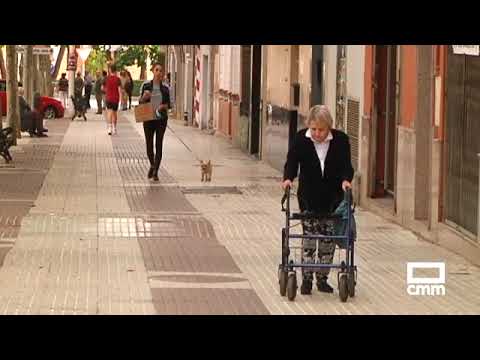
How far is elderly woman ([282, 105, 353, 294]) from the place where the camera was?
42.8ft

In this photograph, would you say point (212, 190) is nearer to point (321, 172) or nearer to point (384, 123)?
point (384, 123)

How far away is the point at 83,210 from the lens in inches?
777

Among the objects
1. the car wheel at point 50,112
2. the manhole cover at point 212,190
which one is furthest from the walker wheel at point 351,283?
the car wheel at point 50,112

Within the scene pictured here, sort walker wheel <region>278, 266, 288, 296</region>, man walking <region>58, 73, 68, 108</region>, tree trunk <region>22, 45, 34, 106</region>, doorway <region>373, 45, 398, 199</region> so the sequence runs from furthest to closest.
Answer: man walking <region>58, 73, 68, 108</region> → tree trunk <region>22, 45, 34, 106</region> → doorway <region>373, 45, 398, 199</region> → walker wheel <region>278, 266, 288, 296</region>

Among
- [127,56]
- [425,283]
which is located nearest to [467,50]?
[425,283]

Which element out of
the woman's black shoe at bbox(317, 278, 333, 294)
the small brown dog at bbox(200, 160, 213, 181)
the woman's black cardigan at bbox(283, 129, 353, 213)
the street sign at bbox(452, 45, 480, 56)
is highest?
the street sign at bbox(452, 45, 480, 56)

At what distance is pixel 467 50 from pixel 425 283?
2.59 m

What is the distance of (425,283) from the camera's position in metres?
13.9

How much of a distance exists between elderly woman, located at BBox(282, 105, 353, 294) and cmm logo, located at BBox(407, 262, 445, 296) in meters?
0.88

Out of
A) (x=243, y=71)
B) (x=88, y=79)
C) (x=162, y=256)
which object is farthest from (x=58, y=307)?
(x=88, y=79)

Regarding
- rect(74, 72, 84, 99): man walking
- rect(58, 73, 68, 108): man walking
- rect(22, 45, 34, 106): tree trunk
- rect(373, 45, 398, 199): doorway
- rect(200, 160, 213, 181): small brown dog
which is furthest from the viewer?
rect(58, 73, 68, 108): man walking

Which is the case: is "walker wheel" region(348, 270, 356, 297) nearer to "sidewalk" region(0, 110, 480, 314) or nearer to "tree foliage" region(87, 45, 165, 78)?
"sidewalk" region(0, 110, 480, 314)

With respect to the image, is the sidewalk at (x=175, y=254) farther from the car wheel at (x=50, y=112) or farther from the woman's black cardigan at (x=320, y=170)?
the car wheel at (x=50, y=112)

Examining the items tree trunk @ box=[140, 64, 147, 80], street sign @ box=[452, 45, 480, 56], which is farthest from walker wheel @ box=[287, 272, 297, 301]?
tree trunk @ box=[140, 64, 147, 80]
